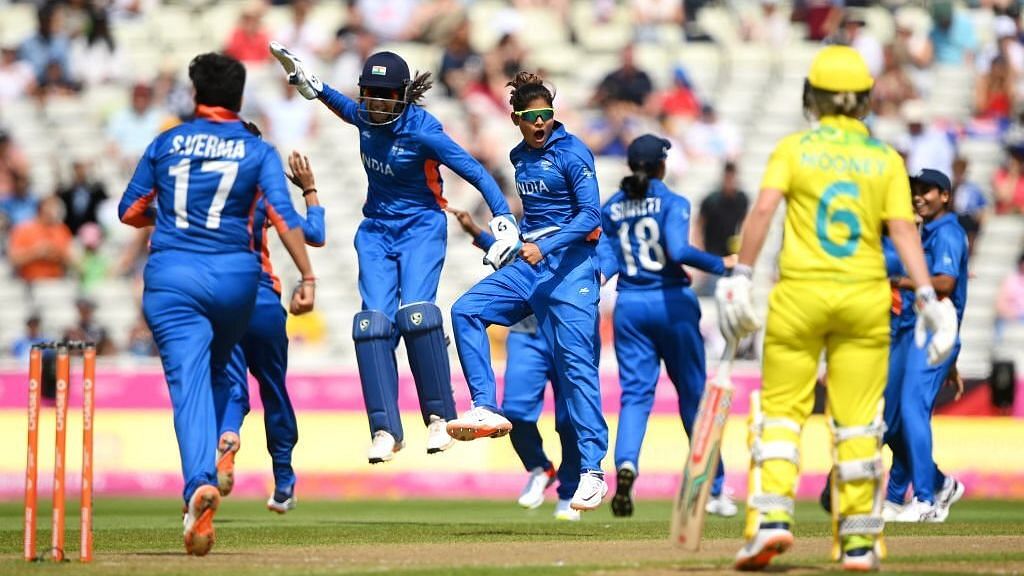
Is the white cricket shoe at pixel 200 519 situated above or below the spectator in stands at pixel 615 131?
below

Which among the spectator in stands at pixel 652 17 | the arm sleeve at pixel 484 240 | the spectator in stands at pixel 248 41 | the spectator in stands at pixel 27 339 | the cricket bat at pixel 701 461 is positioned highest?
the spectator in stands at pixel 652 17

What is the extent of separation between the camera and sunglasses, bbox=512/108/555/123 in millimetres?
12141

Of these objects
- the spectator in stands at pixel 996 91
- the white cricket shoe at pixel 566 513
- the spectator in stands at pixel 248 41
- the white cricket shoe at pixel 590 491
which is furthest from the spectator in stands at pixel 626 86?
the white cricket shoe at pixel 590 491

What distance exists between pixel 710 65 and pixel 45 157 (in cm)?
906

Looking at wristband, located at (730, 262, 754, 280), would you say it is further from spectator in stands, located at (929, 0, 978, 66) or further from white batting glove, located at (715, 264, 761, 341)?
spectator in stands, located at (929, 0, 978, 66)

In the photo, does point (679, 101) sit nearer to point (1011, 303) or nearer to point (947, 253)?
point (1011, 303)

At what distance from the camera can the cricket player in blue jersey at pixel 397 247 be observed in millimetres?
12414

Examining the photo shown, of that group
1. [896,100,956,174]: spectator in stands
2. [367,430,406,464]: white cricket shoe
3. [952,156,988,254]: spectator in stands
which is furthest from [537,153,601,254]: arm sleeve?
[896,100,956,174]: spectator in stands

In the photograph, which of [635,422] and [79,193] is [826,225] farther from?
[79,193]

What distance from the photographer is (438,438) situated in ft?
40.7

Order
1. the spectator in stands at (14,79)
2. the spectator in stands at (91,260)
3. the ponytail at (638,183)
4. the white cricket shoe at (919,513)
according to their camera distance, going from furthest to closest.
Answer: the spectator in stands at (14,79) < the spectator in stands at (91,260) < the ponytail at (638,183) < the white cricket shoe at (919,513)

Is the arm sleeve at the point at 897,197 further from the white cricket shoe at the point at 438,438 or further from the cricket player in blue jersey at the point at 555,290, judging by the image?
the white cricket shoe at the point at 438,438

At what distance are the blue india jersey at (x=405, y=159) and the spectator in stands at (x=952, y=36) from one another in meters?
13.3

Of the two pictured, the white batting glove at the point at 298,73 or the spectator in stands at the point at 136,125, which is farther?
the spectator in stands at the point at 136,125
